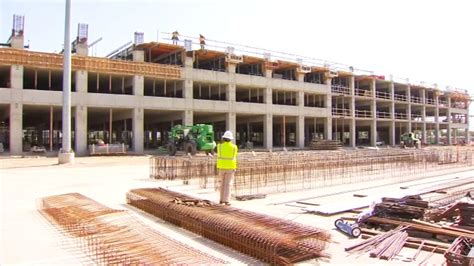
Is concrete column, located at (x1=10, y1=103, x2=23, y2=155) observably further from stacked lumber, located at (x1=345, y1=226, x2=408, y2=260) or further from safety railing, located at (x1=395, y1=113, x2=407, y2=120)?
safety railing, located at (x1=395, y1=113, x2=407, y2=120)

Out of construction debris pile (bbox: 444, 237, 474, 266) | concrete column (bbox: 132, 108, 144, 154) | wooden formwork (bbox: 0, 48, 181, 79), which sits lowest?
construction debris pile (bbox: 444, 237, 474, 266)

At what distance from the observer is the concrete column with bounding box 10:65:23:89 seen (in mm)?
28781

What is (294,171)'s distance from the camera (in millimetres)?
15734

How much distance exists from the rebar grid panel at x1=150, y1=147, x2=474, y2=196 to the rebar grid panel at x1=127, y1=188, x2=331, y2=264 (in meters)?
4.09

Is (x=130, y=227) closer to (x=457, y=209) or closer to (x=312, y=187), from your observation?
(x=457, y=209)

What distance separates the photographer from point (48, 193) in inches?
472

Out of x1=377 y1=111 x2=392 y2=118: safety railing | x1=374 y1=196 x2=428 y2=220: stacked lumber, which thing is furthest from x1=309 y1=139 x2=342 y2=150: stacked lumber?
x1=374 y1=196 x2=428 y2=220: stacked lumber

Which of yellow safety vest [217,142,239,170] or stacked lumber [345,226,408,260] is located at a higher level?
yellow safety vest [217,142,239,170]

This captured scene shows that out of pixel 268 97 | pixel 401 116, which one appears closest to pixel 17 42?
pixel 268 97

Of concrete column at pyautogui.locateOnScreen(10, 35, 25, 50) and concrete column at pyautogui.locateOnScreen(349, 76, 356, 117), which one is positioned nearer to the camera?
concrete column at pyautogui.locateOnScreen(10, 35, 25, 50)

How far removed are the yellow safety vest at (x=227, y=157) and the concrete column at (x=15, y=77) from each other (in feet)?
82.6

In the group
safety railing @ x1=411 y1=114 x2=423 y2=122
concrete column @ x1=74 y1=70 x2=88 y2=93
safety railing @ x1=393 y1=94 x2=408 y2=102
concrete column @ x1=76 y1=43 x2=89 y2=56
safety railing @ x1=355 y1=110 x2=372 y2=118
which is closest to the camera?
concrete column @ x1=74 y1=70 x2=88 y2=93

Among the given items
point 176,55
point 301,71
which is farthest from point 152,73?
point 301,71

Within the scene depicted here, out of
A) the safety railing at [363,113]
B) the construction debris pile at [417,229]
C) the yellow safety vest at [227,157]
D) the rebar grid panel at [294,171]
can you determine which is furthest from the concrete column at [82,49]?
the safety railing at [363,113]
